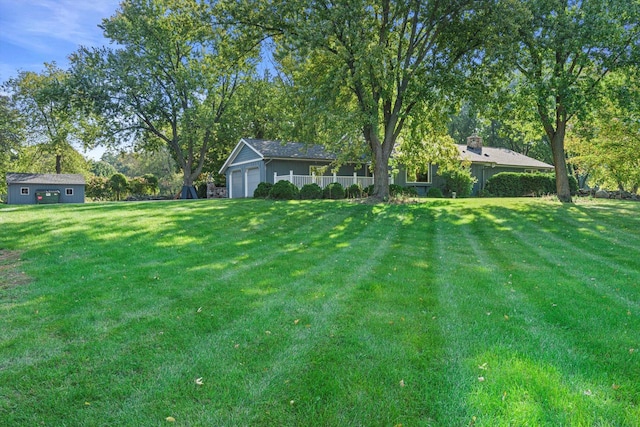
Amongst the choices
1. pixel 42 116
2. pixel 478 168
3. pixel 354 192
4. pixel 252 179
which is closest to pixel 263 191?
pixel 354 192

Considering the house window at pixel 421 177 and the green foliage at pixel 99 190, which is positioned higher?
the house window at pixel 421 177

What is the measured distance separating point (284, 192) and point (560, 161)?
39.5 feet

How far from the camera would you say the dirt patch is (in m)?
4.70

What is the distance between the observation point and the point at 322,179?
66.8 ft

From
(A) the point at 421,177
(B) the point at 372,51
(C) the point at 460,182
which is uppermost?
(B) the point at 372,51

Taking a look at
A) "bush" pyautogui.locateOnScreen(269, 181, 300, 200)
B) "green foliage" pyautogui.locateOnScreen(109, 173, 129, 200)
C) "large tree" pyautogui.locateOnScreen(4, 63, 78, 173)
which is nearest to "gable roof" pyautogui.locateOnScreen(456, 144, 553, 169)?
"bush" pyautogui.locateOnScreen(269, 181, 300, 200)

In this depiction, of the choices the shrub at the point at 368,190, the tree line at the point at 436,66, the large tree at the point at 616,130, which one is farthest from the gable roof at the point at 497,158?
the shrub at the point at 368,190

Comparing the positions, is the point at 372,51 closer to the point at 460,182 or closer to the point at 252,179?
the point at 252,179

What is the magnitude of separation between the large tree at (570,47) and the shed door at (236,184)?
16203 mm

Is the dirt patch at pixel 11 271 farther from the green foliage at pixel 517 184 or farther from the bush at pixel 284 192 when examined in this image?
the green foliage at pixel 517 184

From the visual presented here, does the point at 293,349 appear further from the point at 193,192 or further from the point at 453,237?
the point at 193,192

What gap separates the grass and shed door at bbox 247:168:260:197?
50.3 feet

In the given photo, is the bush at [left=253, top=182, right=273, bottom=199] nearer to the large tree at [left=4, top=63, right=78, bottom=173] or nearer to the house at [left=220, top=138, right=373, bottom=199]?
the house at [left=220, top=138, right=373, bottom=199]

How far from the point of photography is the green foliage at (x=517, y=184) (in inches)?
945
